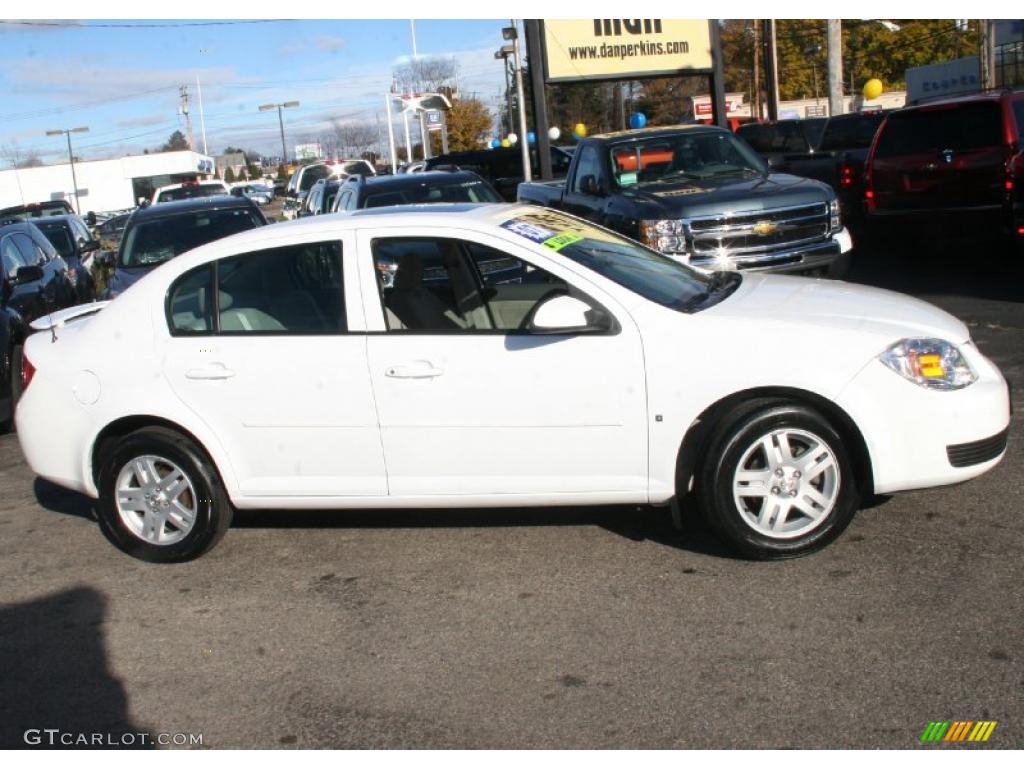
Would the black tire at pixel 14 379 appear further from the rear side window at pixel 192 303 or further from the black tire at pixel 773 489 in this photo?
the black tire at pixel 773 489

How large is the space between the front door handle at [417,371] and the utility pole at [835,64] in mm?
24422

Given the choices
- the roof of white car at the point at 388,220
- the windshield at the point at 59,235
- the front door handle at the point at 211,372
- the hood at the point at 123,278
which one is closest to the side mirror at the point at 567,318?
the roof of white car at the point at 388,220

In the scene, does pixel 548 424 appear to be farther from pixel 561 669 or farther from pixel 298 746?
pixel 298 746

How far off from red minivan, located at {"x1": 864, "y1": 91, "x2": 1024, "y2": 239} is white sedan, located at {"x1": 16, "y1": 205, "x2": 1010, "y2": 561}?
24.4ft

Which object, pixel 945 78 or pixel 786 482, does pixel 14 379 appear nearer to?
pixel 786 482

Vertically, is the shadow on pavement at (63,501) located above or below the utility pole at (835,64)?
below

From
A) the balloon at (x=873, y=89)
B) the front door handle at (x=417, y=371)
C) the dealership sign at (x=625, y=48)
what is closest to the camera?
the front door handle at (x=417, y=371)

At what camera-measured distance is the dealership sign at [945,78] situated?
140 ft

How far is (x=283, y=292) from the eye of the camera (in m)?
5.59

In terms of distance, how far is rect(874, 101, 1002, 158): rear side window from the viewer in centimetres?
1246

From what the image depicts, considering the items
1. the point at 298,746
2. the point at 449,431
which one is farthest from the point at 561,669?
the point at 449,431

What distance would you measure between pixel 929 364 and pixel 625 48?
14824mm

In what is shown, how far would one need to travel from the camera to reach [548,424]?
5164 mm

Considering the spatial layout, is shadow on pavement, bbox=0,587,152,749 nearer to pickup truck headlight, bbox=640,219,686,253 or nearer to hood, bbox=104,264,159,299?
hood, bbox=104,264,159,299
